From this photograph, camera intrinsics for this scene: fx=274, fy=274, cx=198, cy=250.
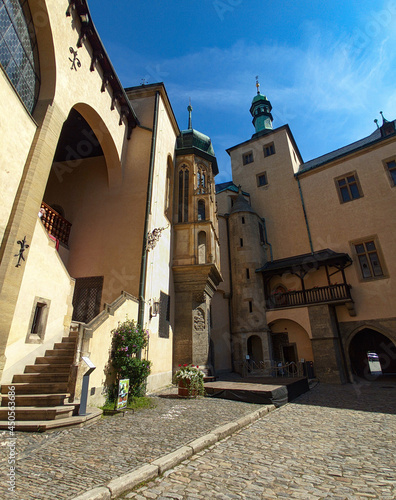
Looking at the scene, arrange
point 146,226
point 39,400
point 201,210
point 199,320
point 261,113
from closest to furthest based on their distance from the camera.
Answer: point 39,400 < point 146,226 < point 199,320 < point 201,210 < point 261,113

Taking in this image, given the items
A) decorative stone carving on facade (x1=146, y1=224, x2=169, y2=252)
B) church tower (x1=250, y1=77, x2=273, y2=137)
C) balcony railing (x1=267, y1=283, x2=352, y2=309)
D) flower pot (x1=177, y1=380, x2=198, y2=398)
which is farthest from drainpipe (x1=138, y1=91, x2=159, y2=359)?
church tower (x1=250, y1=77, x2=273, y2=137)

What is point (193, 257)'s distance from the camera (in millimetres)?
14164

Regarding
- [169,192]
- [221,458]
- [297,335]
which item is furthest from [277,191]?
[221,458]

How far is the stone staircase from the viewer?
5.22 metres

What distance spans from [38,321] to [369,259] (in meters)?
19.6

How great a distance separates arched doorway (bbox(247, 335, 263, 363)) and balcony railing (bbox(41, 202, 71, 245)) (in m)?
14.7

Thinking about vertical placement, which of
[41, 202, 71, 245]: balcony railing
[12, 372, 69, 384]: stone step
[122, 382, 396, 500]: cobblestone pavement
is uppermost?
[41, 202, 71, 245]: balcony railing

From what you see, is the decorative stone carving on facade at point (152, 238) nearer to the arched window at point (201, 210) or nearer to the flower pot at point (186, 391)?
the arched window at point (201, 210)

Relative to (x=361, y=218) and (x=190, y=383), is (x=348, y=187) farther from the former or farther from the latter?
(x=190, y=383)

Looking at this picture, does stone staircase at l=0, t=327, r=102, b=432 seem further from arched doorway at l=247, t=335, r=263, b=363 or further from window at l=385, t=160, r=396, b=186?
window at l=385, t=160, r=396, b=186

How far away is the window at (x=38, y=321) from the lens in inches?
277

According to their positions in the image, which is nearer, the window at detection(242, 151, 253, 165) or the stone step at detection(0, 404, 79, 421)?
the stone step at detection(0, 404, 79, 421)

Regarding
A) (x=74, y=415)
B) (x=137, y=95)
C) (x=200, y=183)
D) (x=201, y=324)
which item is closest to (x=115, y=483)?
(x=74, y=415)

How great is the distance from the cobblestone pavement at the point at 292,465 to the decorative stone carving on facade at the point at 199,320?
7148 millimetres
